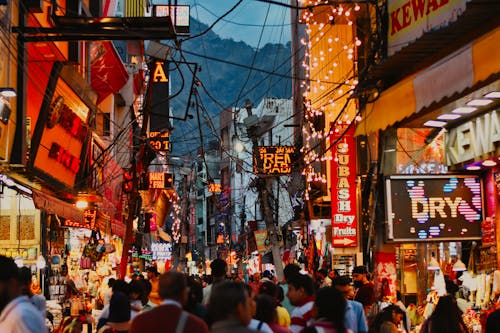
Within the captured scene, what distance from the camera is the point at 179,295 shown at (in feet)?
21.0

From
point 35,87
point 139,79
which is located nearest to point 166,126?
point 139,79

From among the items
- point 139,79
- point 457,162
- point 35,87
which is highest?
point 139,79

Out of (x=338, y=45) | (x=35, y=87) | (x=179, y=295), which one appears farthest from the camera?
(x=338, y=45)

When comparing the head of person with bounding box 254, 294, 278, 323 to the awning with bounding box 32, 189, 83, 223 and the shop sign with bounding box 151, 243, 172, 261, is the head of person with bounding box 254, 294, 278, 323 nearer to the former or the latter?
the awning with bounding box 32, 189, 83, 223

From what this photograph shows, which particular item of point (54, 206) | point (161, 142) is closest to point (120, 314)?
point (54, 206)

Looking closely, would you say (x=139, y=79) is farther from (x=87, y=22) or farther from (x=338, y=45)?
(x=87, y=22)

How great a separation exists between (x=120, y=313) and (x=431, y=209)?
7.26 m

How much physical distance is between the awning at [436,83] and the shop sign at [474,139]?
1.22 m

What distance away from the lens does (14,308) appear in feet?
20.0

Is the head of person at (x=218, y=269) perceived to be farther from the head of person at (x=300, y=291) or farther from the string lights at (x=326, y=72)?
the string lights at (x=326, y=72)

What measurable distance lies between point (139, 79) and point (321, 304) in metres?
42.0

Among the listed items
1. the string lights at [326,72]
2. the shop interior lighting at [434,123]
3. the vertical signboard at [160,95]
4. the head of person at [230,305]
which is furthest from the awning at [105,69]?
the head of person at [230,305]

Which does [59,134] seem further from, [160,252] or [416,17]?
[160,252]

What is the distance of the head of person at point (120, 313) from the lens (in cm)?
1011
